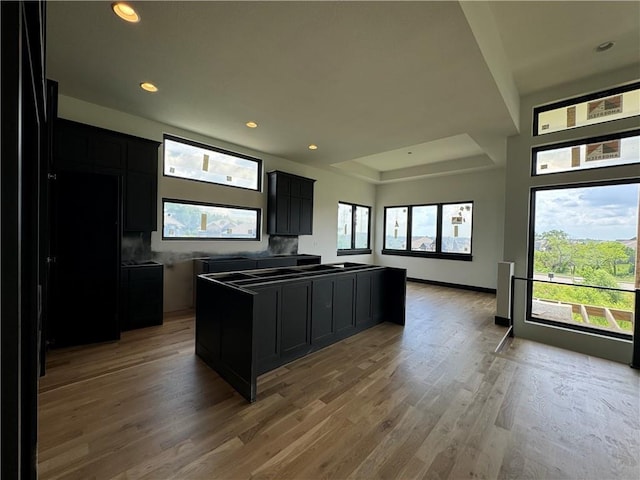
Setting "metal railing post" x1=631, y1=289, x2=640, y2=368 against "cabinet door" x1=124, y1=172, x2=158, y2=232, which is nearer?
"metal railing post" x1=631, y1=289, x2=640, y2=368

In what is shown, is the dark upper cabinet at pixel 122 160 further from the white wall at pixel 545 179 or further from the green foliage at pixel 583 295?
the green foliage at pixel 583 295

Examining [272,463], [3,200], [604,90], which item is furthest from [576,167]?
[3,200]

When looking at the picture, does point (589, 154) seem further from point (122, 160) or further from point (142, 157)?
point (122, 160)

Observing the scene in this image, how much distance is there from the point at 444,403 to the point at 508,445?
520mm

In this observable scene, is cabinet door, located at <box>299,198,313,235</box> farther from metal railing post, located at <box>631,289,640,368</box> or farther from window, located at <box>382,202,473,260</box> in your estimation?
metal railing post, located at <box>631,289,640,368</box>

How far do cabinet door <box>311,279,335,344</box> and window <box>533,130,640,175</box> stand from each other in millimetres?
3660

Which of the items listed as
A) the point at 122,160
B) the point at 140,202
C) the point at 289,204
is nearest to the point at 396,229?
the point at 289,204

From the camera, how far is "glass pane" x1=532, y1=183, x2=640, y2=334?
351 cm

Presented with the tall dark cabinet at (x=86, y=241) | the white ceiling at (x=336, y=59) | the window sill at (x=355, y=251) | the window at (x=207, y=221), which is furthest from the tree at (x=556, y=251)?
the tall dark cabinet at (x=86, y=241)

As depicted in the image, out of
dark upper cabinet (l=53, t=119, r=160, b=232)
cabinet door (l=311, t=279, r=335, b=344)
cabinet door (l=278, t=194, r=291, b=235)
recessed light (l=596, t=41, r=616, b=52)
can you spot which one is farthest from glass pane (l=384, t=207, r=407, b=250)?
dark upper cabinet (l=53, t=119, r=160, b=232)

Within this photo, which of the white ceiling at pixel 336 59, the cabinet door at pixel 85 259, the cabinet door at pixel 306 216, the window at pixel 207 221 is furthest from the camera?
the cabinet door at pixel 306 216

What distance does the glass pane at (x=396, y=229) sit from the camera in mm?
8766

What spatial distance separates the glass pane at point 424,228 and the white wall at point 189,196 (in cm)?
273

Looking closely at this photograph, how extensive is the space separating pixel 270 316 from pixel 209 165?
369cm
